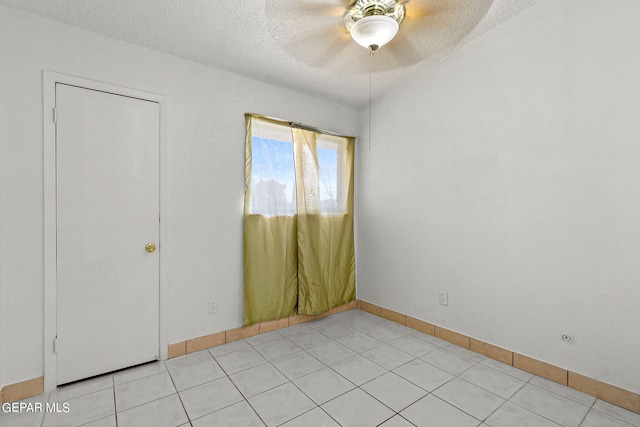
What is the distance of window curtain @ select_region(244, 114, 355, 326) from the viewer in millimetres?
2748

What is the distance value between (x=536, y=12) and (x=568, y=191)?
48.1 inches

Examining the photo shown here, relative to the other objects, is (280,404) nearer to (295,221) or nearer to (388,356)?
(388,356)

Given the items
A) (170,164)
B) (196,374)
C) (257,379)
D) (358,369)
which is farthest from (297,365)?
(170,164)

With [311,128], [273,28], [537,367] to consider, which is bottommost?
[537,367]

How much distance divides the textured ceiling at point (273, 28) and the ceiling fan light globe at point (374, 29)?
89 mm

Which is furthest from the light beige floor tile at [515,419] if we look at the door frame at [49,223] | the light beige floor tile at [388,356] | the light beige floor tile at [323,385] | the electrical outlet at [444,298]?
the door frame at [49,223]

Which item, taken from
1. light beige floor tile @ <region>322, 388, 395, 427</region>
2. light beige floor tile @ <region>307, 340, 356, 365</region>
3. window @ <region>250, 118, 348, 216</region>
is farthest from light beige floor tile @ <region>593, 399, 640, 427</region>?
window @ <region>250, 118, 348, 216</region>

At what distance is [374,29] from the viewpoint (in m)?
1.44

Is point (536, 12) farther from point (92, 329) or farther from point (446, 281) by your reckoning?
point (92, 329)

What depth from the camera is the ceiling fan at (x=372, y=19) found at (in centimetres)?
135

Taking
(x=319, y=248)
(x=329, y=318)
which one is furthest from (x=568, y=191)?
(x=329, y=318)

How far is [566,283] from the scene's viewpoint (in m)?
1.91

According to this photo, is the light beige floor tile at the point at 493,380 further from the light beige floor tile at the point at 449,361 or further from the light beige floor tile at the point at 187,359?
the light beige floor tile at the point at 187,359

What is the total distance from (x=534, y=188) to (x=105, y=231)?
3023mm
